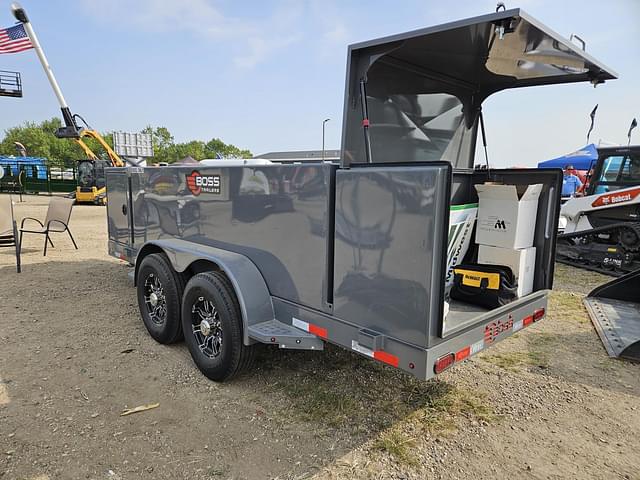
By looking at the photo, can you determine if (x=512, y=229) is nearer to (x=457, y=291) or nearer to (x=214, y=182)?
(x=457, y=291)

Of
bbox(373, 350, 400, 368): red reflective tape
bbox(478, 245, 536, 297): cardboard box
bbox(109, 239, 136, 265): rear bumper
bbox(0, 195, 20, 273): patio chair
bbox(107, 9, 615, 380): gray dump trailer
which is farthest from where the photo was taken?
bbox(0, 195, 20, 273): patio chair

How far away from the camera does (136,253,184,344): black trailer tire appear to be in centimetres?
369

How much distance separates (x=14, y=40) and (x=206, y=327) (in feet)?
64.1

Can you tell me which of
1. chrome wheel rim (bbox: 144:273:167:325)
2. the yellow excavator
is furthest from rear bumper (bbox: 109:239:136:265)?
the yellow excavator

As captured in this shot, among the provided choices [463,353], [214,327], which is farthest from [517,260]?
[214,327]

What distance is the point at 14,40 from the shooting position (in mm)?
16797

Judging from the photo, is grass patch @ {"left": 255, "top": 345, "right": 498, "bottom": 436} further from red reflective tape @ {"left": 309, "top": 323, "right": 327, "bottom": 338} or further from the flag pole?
the flag pole

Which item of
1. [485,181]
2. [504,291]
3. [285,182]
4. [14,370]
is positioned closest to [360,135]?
[285,182]

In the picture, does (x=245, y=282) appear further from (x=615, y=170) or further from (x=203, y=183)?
→ (x=615, y=170)

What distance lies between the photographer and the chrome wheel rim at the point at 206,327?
126 inches

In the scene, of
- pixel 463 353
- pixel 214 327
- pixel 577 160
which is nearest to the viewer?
pixel 463 353

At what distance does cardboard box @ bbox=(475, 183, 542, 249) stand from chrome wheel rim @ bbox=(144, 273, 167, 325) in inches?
109

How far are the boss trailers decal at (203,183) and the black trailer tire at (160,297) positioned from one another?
2.46 ft

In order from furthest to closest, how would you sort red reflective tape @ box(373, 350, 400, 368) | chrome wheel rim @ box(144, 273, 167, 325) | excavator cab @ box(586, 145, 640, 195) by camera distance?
excavator cab @ box(586, 145, 640, 195)
chrome wheel rim @ box(144, 273, 167, 325)
red reflective tape @ box(373, 350, 400, 368)
